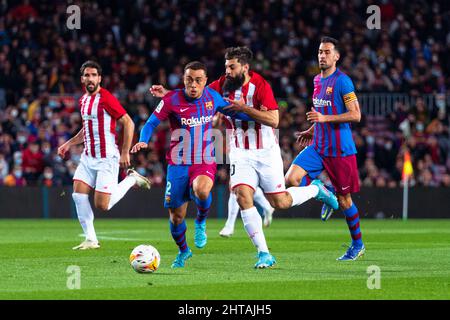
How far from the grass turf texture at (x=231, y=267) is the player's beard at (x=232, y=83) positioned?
1922 millimetres

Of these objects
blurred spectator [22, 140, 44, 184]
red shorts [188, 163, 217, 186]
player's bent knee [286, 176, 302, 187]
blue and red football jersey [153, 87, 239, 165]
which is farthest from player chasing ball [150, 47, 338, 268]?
blurred spectator [22, 140, 44, 184]

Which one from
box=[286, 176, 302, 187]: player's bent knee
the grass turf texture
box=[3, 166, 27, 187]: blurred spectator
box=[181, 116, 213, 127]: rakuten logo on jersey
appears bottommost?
the grass turf texture

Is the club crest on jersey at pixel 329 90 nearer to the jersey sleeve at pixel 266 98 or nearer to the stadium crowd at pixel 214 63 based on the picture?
the jersey sleeve at pixel 266 98

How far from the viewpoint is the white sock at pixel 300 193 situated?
12.0 meters

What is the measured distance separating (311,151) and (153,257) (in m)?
3.08

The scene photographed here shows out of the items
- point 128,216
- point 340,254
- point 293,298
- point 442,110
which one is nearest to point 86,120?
point 340,254

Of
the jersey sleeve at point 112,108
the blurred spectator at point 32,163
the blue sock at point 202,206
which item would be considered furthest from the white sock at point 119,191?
the blurred spectator at point 32,163

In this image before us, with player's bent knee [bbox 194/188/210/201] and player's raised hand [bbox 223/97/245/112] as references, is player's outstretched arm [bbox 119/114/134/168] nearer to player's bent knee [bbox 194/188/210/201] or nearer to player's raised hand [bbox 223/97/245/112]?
player's bent knee [bbox 194/188/210/201]

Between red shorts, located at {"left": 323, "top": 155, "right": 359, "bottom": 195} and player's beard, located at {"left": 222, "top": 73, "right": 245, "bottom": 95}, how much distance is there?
178 cm

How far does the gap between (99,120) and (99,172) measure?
2.36ft

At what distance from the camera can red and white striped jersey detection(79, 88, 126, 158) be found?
14367mm

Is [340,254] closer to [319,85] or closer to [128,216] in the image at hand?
[319,85]

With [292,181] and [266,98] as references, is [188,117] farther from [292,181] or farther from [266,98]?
[292,181]
